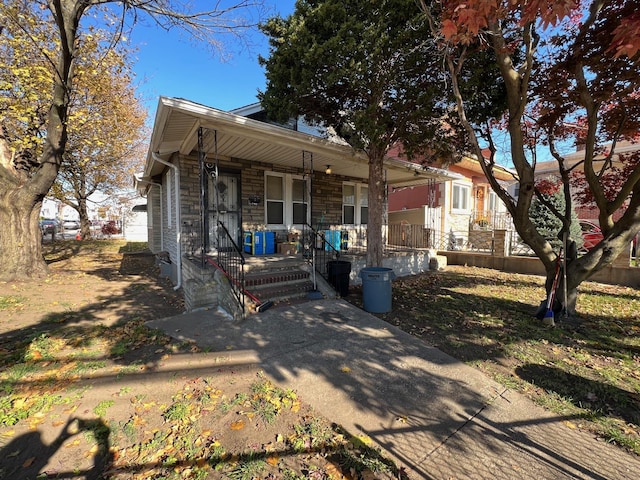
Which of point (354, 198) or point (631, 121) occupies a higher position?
point (631, 121)

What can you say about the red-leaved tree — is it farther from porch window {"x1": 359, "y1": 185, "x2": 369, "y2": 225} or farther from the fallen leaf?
porch window {"x1": 359, "y1": 185, "x2": 369, "y2": 225}

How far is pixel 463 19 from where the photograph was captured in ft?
10.7

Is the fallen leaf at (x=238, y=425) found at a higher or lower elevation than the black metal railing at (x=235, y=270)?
lower

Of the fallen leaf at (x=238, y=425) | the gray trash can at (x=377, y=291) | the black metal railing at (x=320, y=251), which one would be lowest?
the fallen leaf at (x=238, y=425)

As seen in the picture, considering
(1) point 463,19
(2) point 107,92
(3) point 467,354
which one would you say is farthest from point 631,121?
(2) point 107,92

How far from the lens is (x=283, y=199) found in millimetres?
9016

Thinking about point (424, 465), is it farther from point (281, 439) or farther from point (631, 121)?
point (631, 121)

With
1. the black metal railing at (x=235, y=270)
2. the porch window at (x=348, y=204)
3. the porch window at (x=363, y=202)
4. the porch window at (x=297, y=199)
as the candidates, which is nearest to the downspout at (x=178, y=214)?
the black metal railing at (x=235, y=270)

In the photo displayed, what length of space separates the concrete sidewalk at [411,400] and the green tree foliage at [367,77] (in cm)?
317

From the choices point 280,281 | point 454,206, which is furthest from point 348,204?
point 454,206

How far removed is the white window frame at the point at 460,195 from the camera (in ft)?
48.1

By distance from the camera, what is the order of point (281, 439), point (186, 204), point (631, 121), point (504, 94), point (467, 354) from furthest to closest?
point (186, 204) < point (504, 94) < point (631, 121) < point (467, 354) < point (281, 439)

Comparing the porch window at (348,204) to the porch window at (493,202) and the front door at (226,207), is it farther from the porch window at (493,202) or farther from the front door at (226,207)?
the porch window at (493,202)

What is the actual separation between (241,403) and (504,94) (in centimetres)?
679
